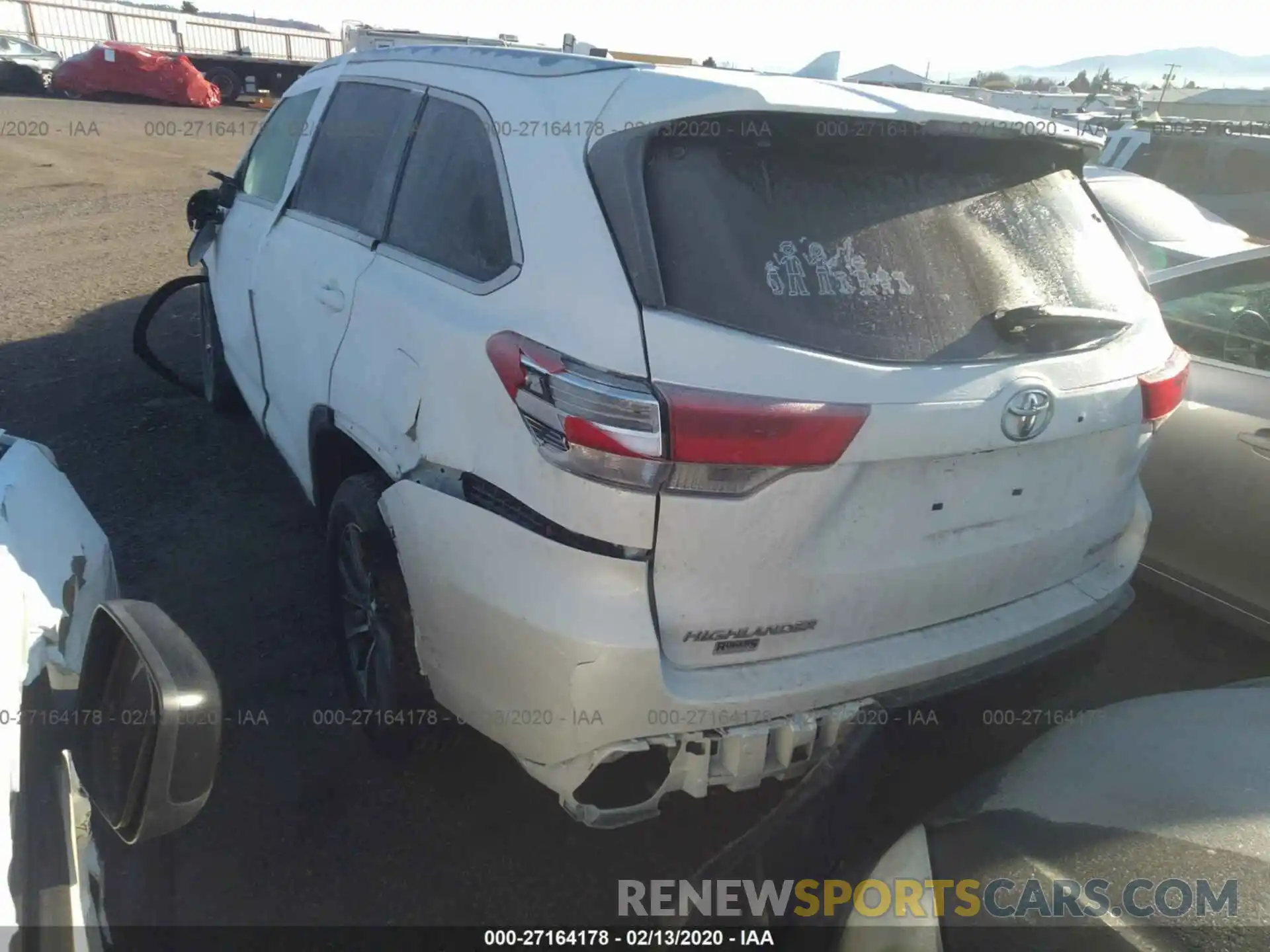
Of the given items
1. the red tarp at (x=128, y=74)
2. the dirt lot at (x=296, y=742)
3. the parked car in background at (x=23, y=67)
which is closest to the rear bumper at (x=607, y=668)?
the dirt lot at (x=296, y=742)

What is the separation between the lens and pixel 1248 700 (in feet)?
6.13

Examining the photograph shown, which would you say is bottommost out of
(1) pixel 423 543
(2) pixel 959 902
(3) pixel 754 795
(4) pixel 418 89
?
(3) pixel 754 795

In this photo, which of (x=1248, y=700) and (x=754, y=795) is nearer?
(x=1248, y=700)

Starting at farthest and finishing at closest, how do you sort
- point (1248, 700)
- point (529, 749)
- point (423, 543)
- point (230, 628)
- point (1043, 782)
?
1. point (230, 628)
2. point (423, 543)
3. point (529, 749)
4. point (1248, 700)
5. point (1043, 782)

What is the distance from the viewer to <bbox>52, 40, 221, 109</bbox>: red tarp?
24703 mm

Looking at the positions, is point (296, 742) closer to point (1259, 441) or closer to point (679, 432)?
point (679, 432)

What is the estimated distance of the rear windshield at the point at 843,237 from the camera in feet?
6.48

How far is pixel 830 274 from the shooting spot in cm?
205

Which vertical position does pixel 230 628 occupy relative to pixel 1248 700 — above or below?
below

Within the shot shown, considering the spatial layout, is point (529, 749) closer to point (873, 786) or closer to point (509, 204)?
point (873, 786)

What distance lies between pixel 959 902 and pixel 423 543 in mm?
1424

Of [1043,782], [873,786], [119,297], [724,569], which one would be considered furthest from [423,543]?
[119,297]

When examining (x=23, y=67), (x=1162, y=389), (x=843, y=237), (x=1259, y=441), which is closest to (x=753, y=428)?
(x=843, y=237)

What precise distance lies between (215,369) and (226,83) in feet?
91.8
